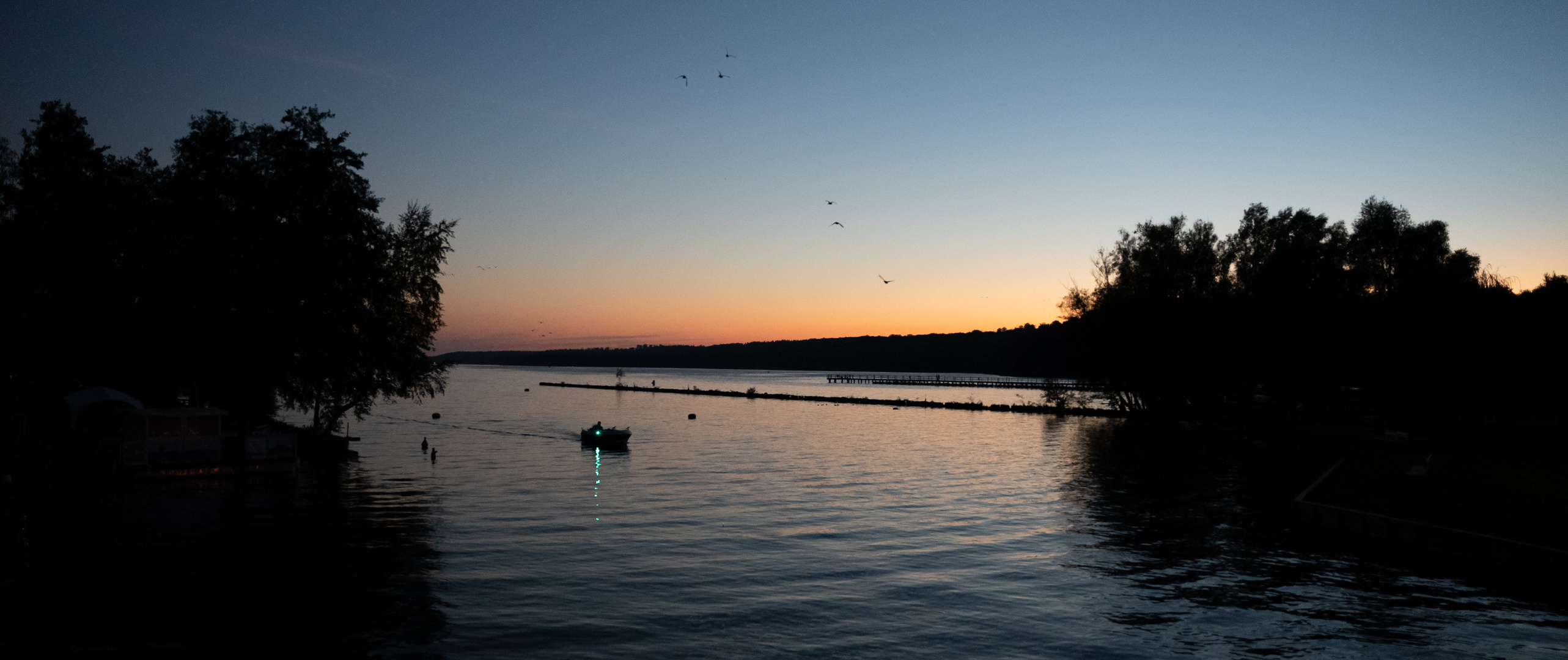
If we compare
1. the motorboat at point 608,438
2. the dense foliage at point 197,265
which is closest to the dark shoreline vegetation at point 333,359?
the dense foliage at point 197,265

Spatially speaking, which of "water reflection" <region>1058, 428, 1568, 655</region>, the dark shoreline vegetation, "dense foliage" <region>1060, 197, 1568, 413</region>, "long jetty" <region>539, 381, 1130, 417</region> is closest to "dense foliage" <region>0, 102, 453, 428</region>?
the dark shoreline vegetation

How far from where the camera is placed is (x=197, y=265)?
4812 centimetres

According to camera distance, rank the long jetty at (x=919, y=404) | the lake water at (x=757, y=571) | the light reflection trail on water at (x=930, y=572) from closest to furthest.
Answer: the lake water at (x=757, y=571) < the light reflection trail on water at (x=930, y=572) < the long jetty at (x=919, y=404)

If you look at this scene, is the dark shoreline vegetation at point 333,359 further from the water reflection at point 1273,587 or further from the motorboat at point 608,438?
the motorboat at point 608,438

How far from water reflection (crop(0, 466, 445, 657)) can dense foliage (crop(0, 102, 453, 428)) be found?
10.7 m

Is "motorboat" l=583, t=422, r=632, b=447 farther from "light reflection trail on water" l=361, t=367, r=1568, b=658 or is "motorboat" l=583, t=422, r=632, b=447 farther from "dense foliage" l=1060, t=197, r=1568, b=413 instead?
"dense foliage" l=1060, t=197, r=1568, b=413

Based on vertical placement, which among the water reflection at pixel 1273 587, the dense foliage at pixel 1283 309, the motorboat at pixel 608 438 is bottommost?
the water reflection at pixel 1273 587

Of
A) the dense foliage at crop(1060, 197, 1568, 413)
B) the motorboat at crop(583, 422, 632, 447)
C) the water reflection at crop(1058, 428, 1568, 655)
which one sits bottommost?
the water reflection at crop(1058, 428, 1568, 655)

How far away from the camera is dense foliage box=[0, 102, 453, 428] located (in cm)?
Answer: 4850

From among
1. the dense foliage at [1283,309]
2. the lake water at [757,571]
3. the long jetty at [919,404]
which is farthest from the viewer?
the long jetty at [919,404]

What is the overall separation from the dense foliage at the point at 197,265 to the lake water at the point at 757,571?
25.5ft

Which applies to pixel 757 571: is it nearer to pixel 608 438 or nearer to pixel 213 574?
pixel 213 574

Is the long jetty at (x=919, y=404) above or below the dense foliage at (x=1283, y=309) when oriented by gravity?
below

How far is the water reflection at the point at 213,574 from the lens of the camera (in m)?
20.3
